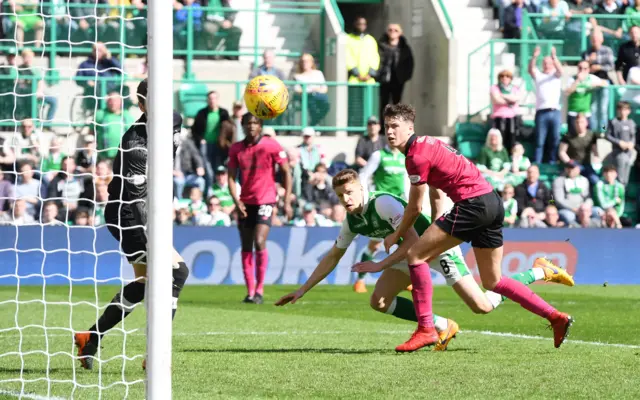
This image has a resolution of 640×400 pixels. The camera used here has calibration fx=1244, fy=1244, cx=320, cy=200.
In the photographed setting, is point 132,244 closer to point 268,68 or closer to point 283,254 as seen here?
point 283,254

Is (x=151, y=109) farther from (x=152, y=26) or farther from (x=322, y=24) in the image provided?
(x=322, y=24)

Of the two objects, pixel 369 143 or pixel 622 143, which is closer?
pixel 369 143

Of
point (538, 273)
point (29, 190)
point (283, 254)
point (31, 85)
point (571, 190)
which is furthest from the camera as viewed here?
point (571, 190)

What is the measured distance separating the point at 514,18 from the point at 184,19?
6.15m

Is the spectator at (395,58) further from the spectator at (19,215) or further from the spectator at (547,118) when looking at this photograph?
the spectator at (19,215)

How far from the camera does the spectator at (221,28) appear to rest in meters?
21.5

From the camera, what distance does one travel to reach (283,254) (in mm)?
17719

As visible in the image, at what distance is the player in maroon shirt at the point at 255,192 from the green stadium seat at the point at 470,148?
23.5 ft

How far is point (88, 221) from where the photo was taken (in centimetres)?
1691

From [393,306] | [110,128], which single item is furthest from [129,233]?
[110,128]

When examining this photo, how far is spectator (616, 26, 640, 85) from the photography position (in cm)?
2209

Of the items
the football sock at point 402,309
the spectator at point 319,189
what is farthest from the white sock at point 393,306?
the spectator at point 319,189

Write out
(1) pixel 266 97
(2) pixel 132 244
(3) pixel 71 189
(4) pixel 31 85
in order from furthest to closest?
(4) pixel 31 85 < (3) pixel 71 189 < (1) pixel 266 97 < (2) pixel 132 244

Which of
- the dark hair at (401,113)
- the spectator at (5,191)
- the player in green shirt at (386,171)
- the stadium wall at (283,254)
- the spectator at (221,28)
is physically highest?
the spectator at (221,28)
